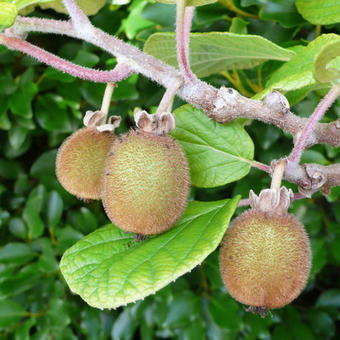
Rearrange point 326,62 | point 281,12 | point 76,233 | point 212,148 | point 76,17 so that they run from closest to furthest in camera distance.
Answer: point 326,62 → point 76,17 → point 212,148 → point 281,12 → point 76,233

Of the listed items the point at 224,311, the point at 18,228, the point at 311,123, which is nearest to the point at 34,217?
Result: the point at 18,228

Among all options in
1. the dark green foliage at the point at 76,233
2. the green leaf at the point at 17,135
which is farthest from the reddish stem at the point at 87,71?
the green leaf at the point at 17,135

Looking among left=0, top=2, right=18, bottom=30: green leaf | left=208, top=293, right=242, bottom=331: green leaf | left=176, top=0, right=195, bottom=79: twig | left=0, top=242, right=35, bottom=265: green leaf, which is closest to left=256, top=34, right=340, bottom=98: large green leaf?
left=176, top=0, right=195, bottom=79: twig

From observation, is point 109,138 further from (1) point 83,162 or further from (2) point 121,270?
(2) point 121,270

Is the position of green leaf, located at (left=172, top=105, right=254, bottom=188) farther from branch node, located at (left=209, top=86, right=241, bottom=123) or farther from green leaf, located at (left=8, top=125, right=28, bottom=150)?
green leaf, located at (left=8, top=125, right=28, bottom=150)

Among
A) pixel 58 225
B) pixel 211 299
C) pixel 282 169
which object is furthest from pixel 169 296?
pixel 282 169

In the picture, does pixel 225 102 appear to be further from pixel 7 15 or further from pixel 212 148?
pixel 7 15

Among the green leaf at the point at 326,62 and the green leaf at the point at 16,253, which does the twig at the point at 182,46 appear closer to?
the green leaf at the point at 326,62
